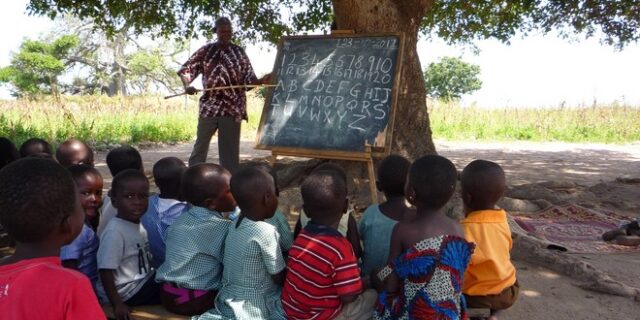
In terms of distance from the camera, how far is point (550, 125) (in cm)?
1677

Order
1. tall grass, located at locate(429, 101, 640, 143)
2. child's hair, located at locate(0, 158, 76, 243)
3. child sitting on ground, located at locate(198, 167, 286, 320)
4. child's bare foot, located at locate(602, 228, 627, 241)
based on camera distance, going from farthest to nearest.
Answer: tall grass, located at locate(429, 101, 640, 143) → child's bare foot, located at locate(602, 228, 627, 241) → child sitting on ground, located at locate(198, 167, 286, 320) → child's hair, located at locate(0, 158, 76, 243)

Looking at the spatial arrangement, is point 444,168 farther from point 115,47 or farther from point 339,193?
point 115,47

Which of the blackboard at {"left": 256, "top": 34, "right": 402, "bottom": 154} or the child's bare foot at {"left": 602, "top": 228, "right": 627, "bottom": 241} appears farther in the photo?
the blackboard at {"left": 256, "top": 34, "right": 402, "bottom": 154}

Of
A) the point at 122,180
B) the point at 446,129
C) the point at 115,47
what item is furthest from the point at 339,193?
the point at 115,47

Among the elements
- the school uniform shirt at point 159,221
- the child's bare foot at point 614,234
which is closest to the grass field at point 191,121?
the school uniform shirt at point 159,221

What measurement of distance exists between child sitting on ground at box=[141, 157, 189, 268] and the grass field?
9.24 m

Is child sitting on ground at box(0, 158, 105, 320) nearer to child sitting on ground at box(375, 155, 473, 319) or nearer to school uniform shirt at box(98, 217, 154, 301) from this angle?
school uniform shirt at box(98, 217, 154, 301)

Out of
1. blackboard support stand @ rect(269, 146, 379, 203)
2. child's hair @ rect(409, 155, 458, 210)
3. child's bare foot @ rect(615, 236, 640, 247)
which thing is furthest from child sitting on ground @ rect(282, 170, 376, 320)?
child's bare foot @ rect(615, 236, 640, 247)

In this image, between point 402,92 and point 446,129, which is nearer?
point 402,92

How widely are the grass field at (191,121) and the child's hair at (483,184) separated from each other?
1037 cm

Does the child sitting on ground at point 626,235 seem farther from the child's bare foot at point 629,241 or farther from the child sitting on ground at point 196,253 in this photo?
the child sitting on ground at point 196,253

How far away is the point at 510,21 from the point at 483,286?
7.08 meters

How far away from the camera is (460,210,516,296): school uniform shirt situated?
2.61 metres

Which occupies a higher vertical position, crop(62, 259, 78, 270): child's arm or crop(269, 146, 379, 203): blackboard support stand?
crop(269, 146, 379, 203): blackboard support stand
